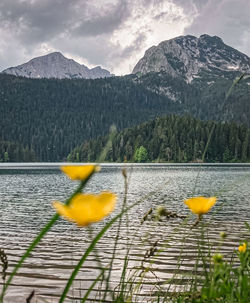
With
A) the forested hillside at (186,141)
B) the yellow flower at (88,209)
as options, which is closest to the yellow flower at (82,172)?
the yellow flower at (88,209)

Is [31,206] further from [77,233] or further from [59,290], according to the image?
[59,290]

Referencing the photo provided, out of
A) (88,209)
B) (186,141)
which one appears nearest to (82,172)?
(88,209)

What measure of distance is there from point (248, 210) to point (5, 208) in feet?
47.5

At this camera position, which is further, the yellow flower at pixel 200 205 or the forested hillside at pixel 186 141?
the forested hillside at pixel 186 141

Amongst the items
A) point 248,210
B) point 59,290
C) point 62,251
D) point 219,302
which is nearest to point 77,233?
point 62,251

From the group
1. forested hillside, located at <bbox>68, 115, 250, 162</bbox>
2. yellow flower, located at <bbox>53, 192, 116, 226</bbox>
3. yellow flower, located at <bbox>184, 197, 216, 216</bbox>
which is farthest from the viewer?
forested hillside, located at <bbox>68, 115, 250, 162</bbox>

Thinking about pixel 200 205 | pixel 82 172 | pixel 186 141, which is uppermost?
pixel 186 141

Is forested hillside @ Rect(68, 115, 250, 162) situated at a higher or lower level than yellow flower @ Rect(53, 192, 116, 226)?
higher

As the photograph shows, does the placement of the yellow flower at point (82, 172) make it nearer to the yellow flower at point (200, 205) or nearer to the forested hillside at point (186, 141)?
the yellow flower at point (200, 205)

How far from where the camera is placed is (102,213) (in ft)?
2.66

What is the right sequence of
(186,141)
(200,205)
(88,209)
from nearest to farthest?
(88,209)
(200,205)
(186,141)

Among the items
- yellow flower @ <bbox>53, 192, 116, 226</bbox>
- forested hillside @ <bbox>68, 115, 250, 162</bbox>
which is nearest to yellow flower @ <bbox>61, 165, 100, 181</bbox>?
yellow flower @ <bbox>53, 192, 116, 226</bbox>

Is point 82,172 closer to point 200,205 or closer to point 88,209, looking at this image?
point 88,209

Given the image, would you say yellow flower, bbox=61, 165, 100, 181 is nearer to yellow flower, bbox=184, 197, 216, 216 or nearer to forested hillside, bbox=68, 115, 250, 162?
yellow flower, bbox=184, 197, 216, 216
